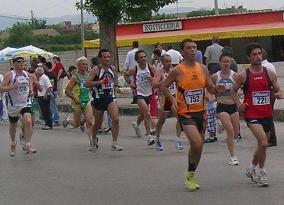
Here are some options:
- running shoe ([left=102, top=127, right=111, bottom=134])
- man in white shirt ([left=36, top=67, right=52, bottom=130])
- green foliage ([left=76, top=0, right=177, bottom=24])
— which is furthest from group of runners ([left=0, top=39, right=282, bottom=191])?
green foliage ([left=76, top=0, right=177, bottom=24])

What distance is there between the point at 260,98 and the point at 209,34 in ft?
92.7

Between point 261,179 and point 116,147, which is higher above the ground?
point 261,179

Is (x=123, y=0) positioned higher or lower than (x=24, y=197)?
higher

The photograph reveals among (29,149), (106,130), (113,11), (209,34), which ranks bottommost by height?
(106,130)

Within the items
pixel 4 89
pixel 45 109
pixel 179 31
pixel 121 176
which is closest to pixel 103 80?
pixel 4 89

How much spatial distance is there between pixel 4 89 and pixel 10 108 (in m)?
0.47

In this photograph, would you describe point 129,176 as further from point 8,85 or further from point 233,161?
point 8,85

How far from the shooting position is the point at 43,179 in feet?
33.0

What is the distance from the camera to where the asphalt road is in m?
8.30

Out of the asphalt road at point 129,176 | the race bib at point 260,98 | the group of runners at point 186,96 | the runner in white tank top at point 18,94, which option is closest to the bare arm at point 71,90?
the group of runners at point 186,96

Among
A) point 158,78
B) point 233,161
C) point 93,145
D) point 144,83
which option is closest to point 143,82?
point 144,83

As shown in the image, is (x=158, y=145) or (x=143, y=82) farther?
(x=143, y=82)

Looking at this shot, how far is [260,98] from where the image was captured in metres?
8.69

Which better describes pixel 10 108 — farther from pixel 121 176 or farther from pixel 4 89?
pixel 121 176
